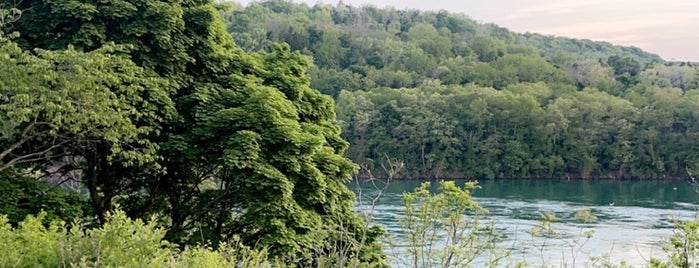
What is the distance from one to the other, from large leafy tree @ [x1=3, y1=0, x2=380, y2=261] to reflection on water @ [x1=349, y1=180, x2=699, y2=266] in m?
3.64

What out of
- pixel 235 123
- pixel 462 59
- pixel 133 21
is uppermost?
pixel 462 59

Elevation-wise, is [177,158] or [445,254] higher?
[177,158]

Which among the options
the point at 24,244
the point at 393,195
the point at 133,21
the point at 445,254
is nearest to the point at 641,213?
the point at 393,195

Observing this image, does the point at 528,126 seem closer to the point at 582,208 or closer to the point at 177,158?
the point at 582,208

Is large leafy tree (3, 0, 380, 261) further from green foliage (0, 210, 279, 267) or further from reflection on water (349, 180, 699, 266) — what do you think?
green foliage (0, 210, 279, 267)

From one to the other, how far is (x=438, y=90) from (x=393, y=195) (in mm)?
31885

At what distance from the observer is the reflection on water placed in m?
26.1

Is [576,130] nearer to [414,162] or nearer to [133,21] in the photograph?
[414,162]

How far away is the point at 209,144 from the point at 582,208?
30153 millimetres

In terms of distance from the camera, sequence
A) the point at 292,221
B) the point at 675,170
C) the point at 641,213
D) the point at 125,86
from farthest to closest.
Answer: the point at 675,170 → the point at 641,213 → the point at 292,221 → the point at 125,86

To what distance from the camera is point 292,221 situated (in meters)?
12.6

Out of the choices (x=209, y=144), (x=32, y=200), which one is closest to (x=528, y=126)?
(x=209, y=144)

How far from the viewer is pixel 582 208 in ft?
129

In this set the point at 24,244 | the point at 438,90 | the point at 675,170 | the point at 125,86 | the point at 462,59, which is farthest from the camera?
the point at 462,59
